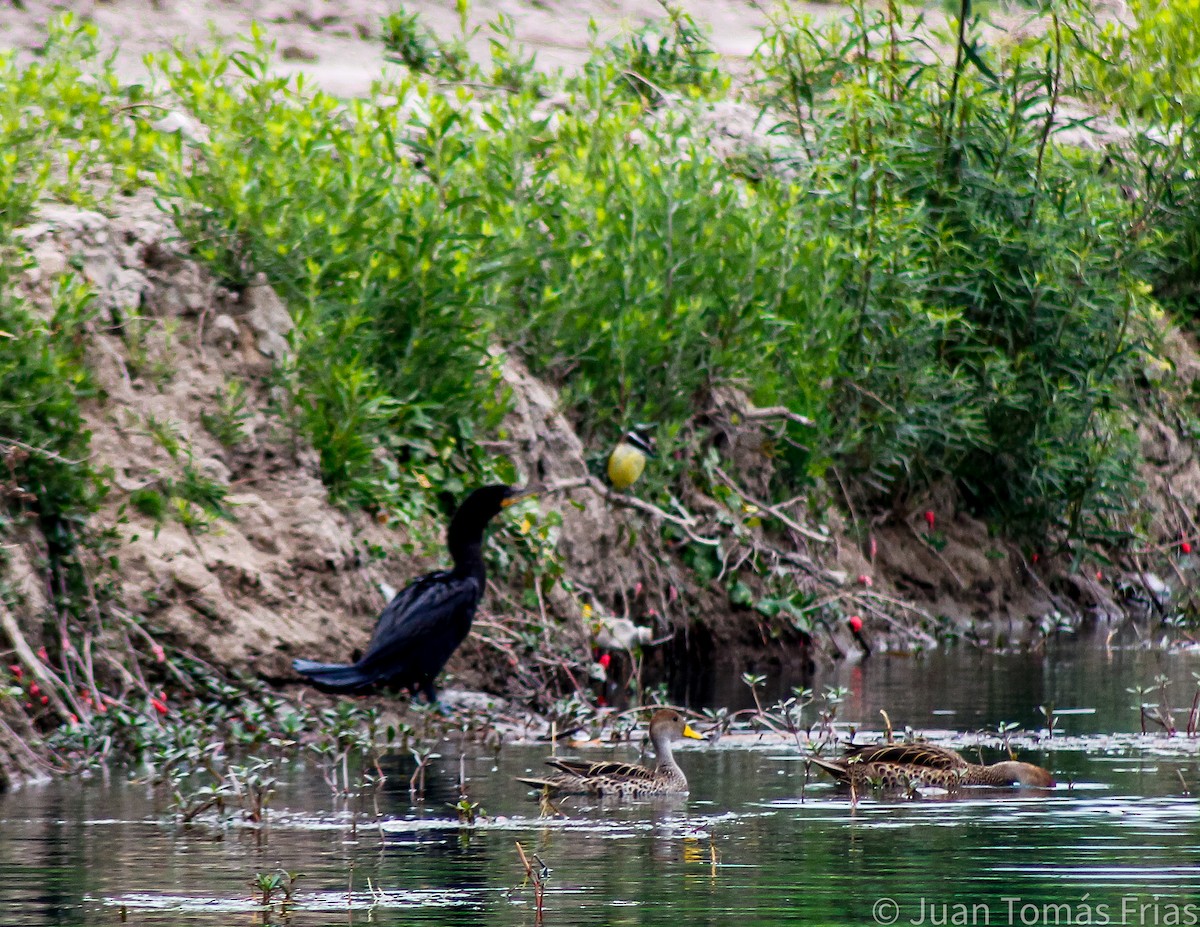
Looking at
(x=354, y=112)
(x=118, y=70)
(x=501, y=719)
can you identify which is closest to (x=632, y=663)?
(x=501, y=719)

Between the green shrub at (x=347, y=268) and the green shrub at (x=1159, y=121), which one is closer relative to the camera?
the green shrub at (x=347, y=268)

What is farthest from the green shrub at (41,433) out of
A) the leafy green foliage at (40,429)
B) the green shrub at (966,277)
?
the green shrub at (966,277)

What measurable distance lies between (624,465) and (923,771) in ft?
21.6

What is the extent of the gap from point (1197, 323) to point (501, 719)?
13.9 m

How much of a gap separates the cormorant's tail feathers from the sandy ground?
34.8 ft

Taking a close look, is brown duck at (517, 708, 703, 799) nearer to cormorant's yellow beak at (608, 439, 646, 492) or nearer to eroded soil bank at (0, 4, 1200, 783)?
eroded soil bank at (0, 4, 1200, 783)

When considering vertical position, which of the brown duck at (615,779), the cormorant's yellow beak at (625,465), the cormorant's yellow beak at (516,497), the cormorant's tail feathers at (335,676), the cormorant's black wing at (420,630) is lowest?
the brown duck at (615,779)

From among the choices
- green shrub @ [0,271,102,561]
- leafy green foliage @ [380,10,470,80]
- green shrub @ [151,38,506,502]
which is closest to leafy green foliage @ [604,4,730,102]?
leafy green foliage @ [380,10,470,80]

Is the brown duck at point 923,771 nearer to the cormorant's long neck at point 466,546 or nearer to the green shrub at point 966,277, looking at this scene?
the cormorant's long neck at point 466,546

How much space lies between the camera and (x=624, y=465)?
659 inches

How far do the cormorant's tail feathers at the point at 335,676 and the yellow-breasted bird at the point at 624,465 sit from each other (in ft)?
13.7

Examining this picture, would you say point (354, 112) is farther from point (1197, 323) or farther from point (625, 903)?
point (1197, 323)

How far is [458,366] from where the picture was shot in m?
15.4

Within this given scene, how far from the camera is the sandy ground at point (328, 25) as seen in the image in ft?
81.2
